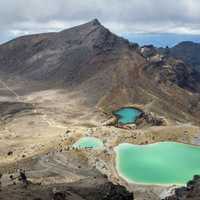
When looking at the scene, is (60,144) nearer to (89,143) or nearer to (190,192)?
(89,143)

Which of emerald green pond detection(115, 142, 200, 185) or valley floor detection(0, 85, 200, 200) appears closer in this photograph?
valley floor detection(0, 85, 200, 200)

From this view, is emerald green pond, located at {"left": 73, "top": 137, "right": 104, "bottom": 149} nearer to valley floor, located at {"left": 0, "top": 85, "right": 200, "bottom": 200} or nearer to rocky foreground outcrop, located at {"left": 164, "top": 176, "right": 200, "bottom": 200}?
valley floor, located at {"left": 0, "top": 85, "right": 200, "bottom": 200}

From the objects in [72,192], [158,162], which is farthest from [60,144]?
[72,192]

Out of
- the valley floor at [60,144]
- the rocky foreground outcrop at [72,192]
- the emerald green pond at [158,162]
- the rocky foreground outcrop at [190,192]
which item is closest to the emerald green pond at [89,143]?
the valley floor at [60,144]

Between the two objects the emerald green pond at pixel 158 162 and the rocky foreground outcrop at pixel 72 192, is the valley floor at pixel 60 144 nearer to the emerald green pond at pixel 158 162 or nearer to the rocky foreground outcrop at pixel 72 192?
the rocky foreground outcrop at pixel 72 192

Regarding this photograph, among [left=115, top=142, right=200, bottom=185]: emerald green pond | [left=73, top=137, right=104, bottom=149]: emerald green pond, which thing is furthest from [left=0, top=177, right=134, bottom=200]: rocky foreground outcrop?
[left=73, top=137, right=104, bottom=149]: emerald green pond

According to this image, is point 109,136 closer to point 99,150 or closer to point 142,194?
point 99,150

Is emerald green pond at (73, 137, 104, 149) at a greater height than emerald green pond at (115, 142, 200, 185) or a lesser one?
greater
